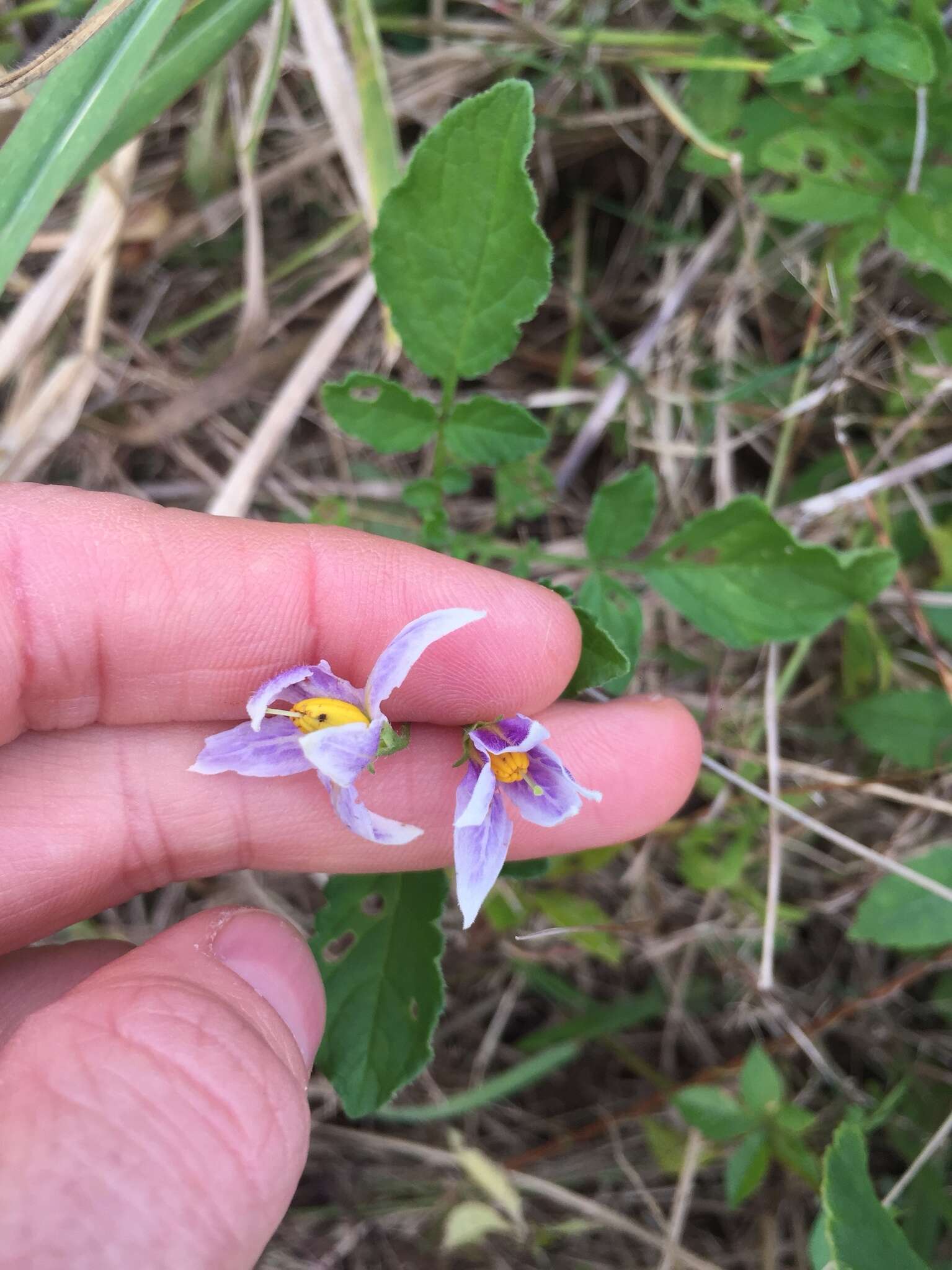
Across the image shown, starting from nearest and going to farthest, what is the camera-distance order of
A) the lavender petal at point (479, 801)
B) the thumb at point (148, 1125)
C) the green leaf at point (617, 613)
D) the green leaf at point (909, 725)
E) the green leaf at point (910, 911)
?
the thumb at point (148, 1125), the lavender petal at point (479, 801), the green leaf at point (617, 613), the green leaf at point (910, 911), the green leaf at point (909, 725)

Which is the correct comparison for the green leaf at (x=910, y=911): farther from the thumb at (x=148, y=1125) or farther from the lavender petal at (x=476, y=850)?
the thumb at (x=148, y=1125)

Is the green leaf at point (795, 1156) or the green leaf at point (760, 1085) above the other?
the green leaf at point (760, 1085)

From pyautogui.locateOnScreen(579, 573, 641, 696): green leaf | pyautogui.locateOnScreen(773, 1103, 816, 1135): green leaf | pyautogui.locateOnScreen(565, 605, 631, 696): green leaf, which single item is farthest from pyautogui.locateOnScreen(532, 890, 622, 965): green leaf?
pyautogui.locateOnScreen(565, 605, 631, 696): green leaf

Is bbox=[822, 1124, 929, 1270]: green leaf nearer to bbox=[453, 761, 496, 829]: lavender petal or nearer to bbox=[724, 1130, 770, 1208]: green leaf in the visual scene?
bbox=[724, 1130, 770, 1208]: green leaf

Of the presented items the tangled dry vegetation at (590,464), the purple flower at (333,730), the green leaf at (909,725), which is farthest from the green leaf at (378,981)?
the green leaf at (909,725)

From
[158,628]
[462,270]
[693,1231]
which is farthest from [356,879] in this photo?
[693,1231]

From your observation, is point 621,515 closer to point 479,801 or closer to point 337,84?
point 479,801

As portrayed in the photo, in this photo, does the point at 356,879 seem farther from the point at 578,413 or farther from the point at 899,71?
the point at 899,71
